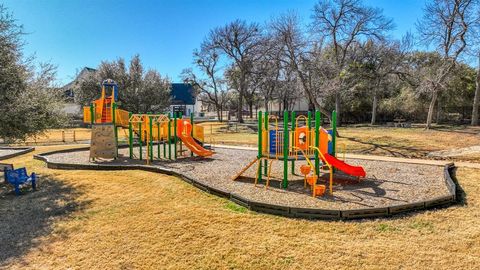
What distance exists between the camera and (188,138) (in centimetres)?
1359

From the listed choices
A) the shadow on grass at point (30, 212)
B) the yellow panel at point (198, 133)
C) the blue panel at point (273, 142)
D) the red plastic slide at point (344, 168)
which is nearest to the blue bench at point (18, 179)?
the shadow on grass at point (30, 212)

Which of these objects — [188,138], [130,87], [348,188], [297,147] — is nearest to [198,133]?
[188,138]

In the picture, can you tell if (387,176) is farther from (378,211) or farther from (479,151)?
(479,151)

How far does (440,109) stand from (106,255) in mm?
34573

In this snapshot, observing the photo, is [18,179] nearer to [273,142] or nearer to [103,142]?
[103,142]

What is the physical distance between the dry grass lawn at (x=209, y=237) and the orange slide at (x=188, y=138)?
5436 mm

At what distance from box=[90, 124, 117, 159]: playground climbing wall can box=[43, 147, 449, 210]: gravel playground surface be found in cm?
42

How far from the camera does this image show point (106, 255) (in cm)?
484

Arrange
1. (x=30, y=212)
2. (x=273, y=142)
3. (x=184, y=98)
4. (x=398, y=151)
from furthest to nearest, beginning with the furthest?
(x=184, y=98)
(x=398, y=151)
(x=273, y=142)
(x=30, y=212)

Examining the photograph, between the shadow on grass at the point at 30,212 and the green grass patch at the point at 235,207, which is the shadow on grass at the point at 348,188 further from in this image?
the shadow on grass at the point at 30,212

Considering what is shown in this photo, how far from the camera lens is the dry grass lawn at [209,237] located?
15.1ft

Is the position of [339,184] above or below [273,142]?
below

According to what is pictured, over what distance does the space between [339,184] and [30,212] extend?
7412 millimetres

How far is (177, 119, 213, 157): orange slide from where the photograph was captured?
1305 cm
